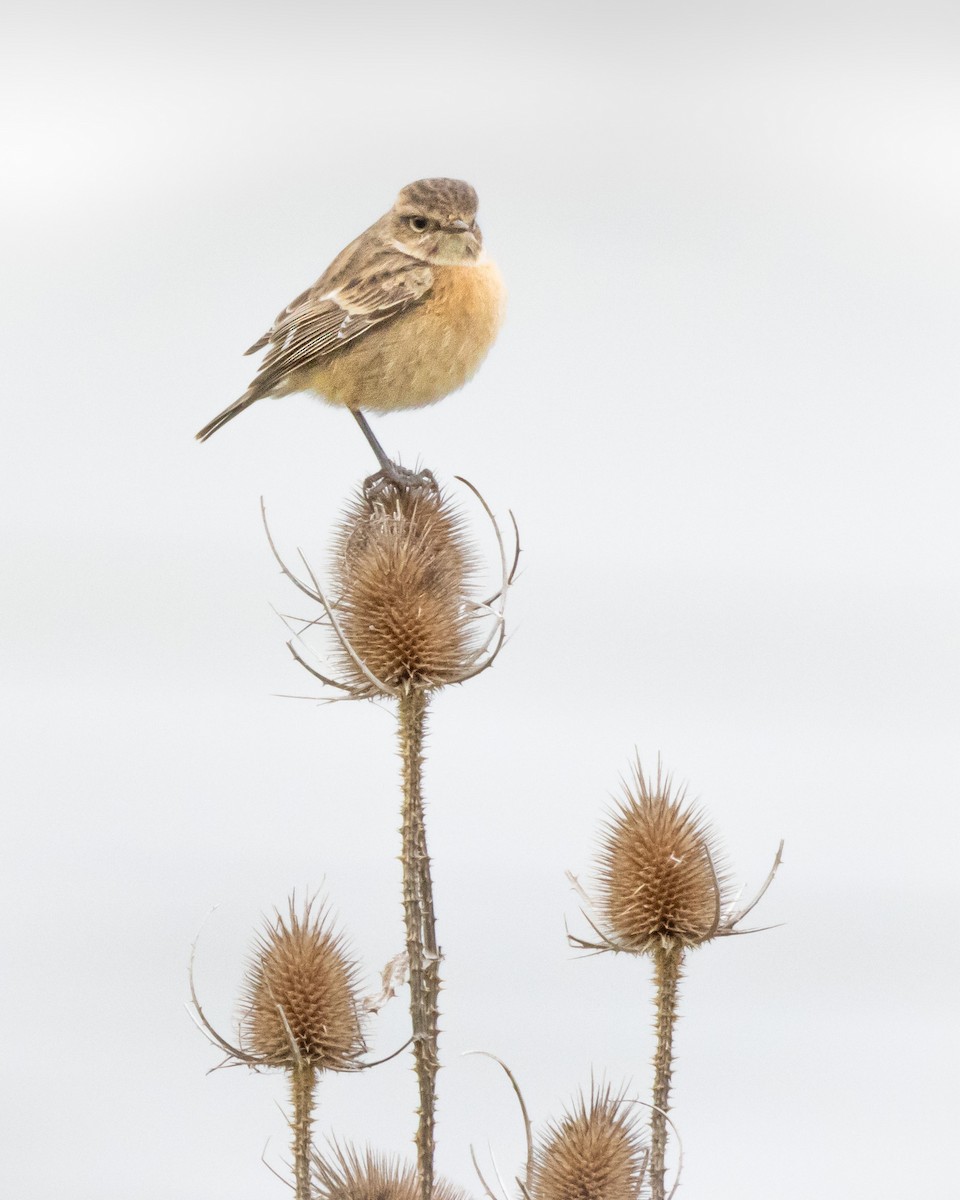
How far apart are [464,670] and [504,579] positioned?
0.37 metres

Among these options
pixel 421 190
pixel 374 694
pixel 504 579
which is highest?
pixel 421 190

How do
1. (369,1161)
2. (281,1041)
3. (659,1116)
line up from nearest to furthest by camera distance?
1. (659,1116)
2. (281,1041)
3. (369,1161)

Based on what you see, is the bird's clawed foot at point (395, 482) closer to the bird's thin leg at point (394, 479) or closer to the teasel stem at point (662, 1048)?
the bird's thin leg at point (394, 479)

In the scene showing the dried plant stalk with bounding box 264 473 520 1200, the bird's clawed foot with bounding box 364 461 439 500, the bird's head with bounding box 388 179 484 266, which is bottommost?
the dried plant stalk with bounding box 264 473 520 1200

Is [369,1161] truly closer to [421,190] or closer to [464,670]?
[464,670]

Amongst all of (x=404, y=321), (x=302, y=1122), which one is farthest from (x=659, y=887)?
(x=404, y=321)

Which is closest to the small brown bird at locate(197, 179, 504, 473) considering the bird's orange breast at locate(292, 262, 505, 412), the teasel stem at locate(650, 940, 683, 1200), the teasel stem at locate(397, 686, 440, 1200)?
the bird's orange breast at locate(292, 262, 505, 412)

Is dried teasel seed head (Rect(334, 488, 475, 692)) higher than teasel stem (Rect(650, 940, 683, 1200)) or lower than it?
higher

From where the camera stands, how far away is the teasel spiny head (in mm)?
Result: 3740

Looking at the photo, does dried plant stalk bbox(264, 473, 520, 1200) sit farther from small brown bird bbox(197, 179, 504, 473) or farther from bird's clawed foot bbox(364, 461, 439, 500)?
small brown bird bbox(197, 179, 504, 473)

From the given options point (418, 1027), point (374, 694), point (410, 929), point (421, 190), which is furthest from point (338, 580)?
point (421, 190)

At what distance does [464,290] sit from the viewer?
16.1 ft

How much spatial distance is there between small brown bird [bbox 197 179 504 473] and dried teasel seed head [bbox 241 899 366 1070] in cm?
194

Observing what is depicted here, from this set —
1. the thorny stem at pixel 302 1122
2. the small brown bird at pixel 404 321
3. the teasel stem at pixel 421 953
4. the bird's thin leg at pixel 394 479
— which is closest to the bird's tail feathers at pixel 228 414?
the small brown bird at pixel 404 321
